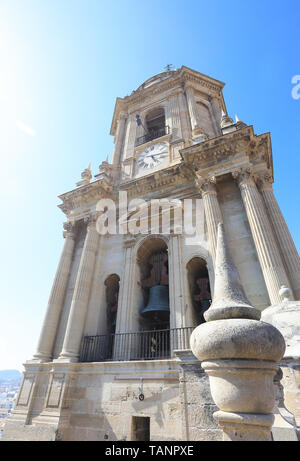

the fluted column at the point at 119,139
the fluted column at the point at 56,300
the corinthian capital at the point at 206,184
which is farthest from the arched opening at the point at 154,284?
the fluted column at the point at 119,139

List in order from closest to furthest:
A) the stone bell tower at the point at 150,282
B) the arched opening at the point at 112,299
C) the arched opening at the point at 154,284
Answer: the stone bell tower at the point at 150,282 → the arched opening at the point at 154,284 → the arched opening at the point at 112,299

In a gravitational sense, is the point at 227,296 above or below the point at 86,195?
below

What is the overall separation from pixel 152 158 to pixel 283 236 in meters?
9.03

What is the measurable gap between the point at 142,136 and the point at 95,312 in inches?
493

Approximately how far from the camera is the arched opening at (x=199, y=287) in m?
9.80

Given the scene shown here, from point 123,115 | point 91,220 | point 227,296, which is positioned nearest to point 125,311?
point 91,220

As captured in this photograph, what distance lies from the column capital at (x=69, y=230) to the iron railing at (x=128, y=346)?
561cm

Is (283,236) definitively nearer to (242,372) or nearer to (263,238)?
(263,238)

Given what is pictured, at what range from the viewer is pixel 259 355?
2176 mm

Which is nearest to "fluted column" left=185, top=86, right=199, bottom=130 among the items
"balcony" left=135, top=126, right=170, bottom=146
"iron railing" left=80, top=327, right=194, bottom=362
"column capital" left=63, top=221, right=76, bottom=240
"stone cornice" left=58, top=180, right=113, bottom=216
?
"balcony" left=135, top=126, right=170, bottom=146

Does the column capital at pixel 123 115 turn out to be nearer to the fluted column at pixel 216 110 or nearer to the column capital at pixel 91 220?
the fluted column at pixel 216 110

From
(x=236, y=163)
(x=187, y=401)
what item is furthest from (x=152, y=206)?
(x=187, y=401)

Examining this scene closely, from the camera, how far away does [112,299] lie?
→ 12.2 metres

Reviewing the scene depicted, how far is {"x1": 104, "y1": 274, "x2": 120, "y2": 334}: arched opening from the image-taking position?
11.4 meters
